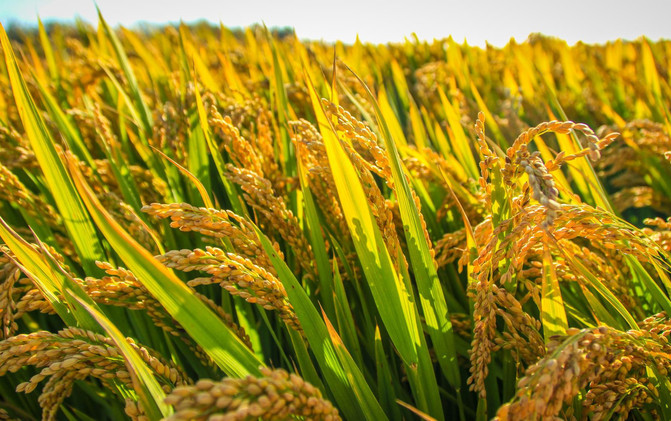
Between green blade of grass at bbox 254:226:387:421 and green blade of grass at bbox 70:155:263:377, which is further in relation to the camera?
green blade of grass at bbox 254:226:387:421

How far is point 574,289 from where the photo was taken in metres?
1.30

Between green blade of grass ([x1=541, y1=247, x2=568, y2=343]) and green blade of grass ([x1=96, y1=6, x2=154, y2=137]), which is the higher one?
green blade of grass ([x1=96, y1=6, x2=154, y2=137])

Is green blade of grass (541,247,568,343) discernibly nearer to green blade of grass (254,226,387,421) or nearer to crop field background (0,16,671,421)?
crop field background (0,16,671,421)

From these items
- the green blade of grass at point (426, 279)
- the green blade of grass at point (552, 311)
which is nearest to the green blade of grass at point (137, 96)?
the green blade of grass at point (426, 279)

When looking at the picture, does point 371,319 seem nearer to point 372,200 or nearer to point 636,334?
point 372,200

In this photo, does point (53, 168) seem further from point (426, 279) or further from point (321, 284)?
point (426, 279)

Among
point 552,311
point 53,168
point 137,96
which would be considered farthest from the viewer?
point 137,96

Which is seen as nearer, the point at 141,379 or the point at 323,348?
the point at 141,379

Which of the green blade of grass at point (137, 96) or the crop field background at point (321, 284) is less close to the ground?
the green blade of grass at point (137, 96)

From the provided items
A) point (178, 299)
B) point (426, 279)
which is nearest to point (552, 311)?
point (426, 279)

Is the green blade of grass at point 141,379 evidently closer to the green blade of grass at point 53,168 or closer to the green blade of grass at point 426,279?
the green blade of grass at point 53,168

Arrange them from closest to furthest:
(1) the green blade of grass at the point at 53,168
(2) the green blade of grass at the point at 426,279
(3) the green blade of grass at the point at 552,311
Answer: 1. (3) the green blade of grass at the point at 552,311
2. (2) the green blade of grass at the point at 426,279
3. (1) the green blade of grass at the point at 53,168

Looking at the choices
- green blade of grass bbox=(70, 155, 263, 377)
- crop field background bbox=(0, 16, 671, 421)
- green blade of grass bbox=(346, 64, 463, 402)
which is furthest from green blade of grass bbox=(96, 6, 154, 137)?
green blade of grass bbox=(346, 64, 463, 402)

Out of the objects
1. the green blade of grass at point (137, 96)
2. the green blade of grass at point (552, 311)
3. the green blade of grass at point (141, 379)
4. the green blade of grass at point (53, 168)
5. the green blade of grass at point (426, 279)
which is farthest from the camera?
the green blade of grass at point (137, 96)
